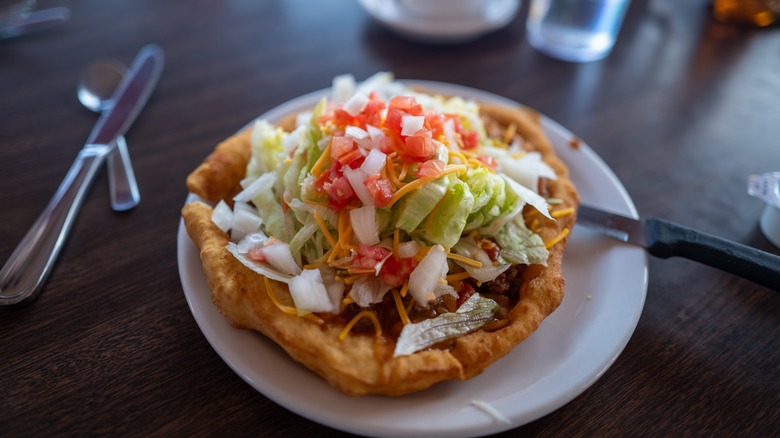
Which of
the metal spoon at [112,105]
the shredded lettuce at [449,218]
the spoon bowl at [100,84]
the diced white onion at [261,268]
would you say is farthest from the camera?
the spoon bowl at [100,84]

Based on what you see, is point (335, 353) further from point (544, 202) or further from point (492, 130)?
point (492, 130)

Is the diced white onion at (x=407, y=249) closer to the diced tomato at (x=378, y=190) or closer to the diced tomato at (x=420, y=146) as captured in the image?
the diced tomato at (x=378, y=190)

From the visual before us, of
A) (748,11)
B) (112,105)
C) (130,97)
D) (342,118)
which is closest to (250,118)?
(130,97)

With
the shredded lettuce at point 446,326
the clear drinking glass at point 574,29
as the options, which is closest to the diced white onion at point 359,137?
the shredded lettuce at point 446,326

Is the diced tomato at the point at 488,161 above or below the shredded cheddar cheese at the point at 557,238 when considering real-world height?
above

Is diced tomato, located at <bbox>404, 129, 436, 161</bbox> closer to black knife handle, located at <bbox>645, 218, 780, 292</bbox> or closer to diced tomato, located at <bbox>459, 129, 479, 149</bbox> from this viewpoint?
diced tomato, located at <bbox>459, 129, 479, 149</bbox>

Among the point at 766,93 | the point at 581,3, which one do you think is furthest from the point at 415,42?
the point at 766,93
